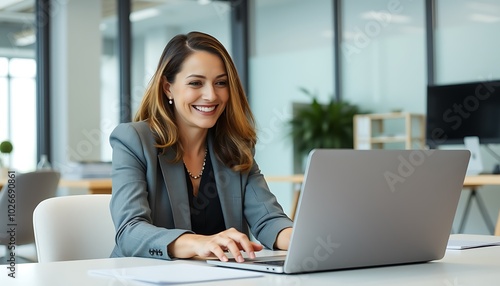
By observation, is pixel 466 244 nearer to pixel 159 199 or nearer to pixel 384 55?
pixel 159 199

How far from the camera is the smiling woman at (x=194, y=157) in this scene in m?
1.82

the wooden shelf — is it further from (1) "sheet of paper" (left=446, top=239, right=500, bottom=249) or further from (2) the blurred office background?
(1) "sheet of paper" (left=446, top=239, right=500, bottom=249)

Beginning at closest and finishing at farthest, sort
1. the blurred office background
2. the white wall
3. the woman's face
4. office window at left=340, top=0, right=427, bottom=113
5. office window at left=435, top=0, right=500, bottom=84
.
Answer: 1. the woman's face
2. office window at left=435, top=0, right=500, bottom=84
3. the blurred office background
4. office window at left=340, top=0, right=427, bottom=113
5. the white wall

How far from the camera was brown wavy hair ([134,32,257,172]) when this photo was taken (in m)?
1.97

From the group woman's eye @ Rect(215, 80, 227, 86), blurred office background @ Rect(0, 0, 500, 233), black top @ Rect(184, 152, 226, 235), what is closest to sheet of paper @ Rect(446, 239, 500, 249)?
black top @ Rect(184, 152, 226, 235)

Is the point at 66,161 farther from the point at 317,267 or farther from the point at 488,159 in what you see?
the point at 317,267

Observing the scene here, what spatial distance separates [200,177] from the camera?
2006 mm

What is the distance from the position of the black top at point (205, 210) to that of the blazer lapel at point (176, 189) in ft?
0.28

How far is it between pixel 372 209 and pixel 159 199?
2.32 feet

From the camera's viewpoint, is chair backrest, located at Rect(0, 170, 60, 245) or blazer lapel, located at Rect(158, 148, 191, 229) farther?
chair backrest, located at Rect(0, 170, 60, 245)

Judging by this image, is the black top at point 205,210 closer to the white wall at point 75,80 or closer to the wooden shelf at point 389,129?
the wooden shelf at point 389,129

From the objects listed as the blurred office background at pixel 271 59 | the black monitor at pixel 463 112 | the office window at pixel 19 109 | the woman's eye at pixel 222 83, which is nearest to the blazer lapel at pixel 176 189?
the woman's eye at pixel 222 83

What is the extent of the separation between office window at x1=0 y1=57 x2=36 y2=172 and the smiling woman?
14.7 feet

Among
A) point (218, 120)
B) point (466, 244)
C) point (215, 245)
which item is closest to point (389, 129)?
point (218, 120)
